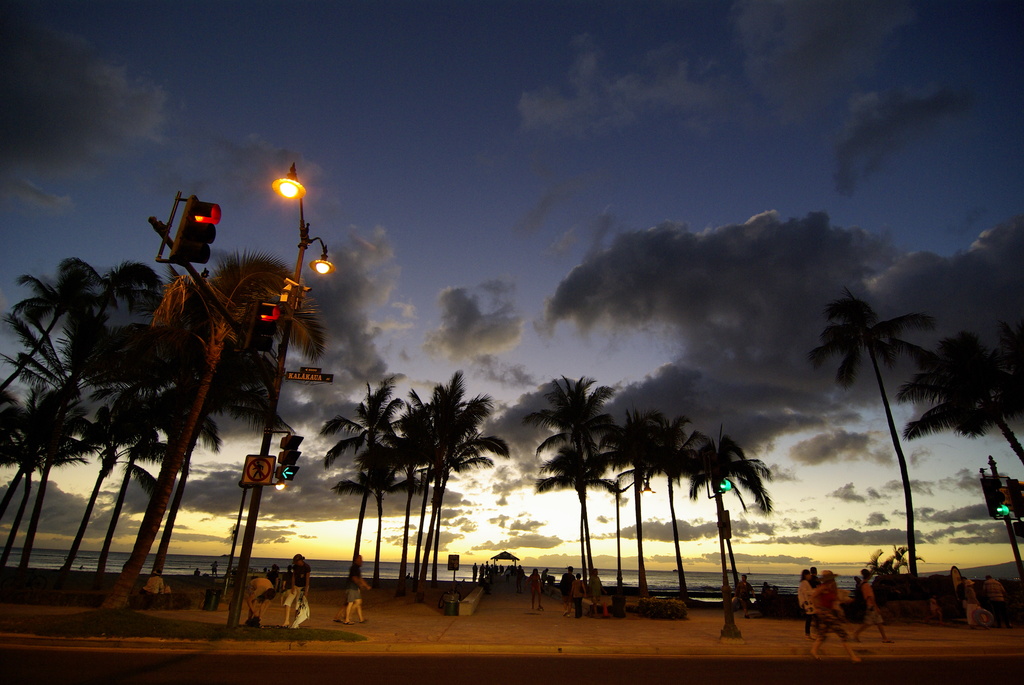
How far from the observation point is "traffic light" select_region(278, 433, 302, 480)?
1223 centimetres

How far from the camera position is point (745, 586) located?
24.3 m

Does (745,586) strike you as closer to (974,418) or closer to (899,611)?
(899,611)

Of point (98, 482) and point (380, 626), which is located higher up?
point (98, 482)

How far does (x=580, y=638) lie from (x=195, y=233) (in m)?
13.1

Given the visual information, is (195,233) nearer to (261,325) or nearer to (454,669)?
(261,325)

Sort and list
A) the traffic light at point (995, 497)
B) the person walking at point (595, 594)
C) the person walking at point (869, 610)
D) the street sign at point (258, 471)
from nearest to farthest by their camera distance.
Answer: the street sign at point (258, 471), the person walking at point (869, 610), the traffic light at point (995, 497), the person walking at point (595, 594)

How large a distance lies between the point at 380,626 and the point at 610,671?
8510 mm

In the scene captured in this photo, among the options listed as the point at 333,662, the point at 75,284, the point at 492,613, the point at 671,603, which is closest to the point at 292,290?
the point at 333,662

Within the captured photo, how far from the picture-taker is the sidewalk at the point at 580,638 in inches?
456

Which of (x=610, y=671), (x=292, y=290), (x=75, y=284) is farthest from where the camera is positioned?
(x=75, y=284)

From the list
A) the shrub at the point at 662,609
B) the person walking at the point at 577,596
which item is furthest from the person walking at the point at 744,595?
the person walking at the point at 577,596

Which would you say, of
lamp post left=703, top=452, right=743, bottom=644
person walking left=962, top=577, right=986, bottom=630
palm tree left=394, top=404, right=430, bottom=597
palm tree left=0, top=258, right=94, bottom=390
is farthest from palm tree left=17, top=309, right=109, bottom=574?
person walking left=962, top=577, right=986, bottom=630

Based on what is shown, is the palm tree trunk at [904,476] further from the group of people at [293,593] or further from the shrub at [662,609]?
the group of people at [293,593]

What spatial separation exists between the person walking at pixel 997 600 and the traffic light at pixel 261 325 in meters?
24.3
